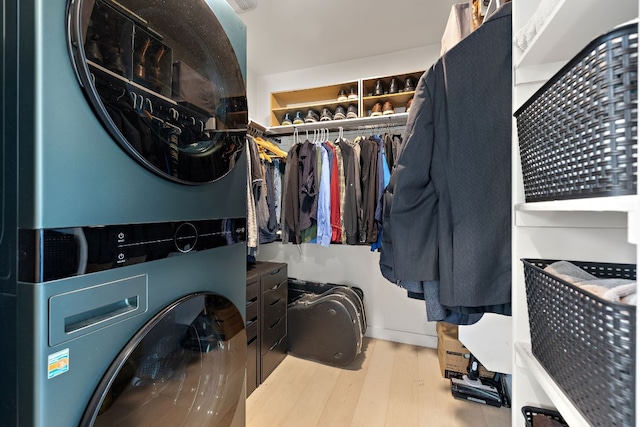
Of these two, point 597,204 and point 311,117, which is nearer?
point 597,204

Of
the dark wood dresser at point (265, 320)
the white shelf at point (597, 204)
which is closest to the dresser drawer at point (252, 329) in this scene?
the dark wood dresser at point (265, 320)

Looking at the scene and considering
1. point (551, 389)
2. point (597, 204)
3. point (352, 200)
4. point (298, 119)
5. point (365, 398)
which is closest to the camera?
point (597, 204)

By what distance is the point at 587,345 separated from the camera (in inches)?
16.4

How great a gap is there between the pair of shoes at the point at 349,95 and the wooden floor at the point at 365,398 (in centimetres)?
206

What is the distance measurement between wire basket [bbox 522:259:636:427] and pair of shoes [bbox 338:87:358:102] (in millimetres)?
1930

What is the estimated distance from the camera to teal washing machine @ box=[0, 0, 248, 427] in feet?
1.32

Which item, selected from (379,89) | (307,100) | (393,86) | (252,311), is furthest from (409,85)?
(252,311)

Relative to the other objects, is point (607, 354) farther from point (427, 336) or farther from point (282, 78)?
point (282, 78)

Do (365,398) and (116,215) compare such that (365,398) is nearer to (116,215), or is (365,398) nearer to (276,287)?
(276,287)

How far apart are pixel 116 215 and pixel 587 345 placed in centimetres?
82

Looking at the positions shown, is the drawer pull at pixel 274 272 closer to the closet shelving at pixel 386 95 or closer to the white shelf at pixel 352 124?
the white shelf at pixel 352 124

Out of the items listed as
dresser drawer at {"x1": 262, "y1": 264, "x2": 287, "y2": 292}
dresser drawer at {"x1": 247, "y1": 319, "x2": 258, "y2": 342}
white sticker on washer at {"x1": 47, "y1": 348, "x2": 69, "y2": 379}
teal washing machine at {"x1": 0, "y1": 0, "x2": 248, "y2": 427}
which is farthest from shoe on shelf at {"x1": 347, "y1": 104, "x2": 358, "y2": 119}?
white sticker on washer at {"x1": 47, "y1": 348, "x2": 69, "y2": 379}

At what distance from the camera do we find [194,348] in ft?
2.19

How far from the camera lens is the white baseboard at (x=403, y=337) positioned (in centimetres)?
219
